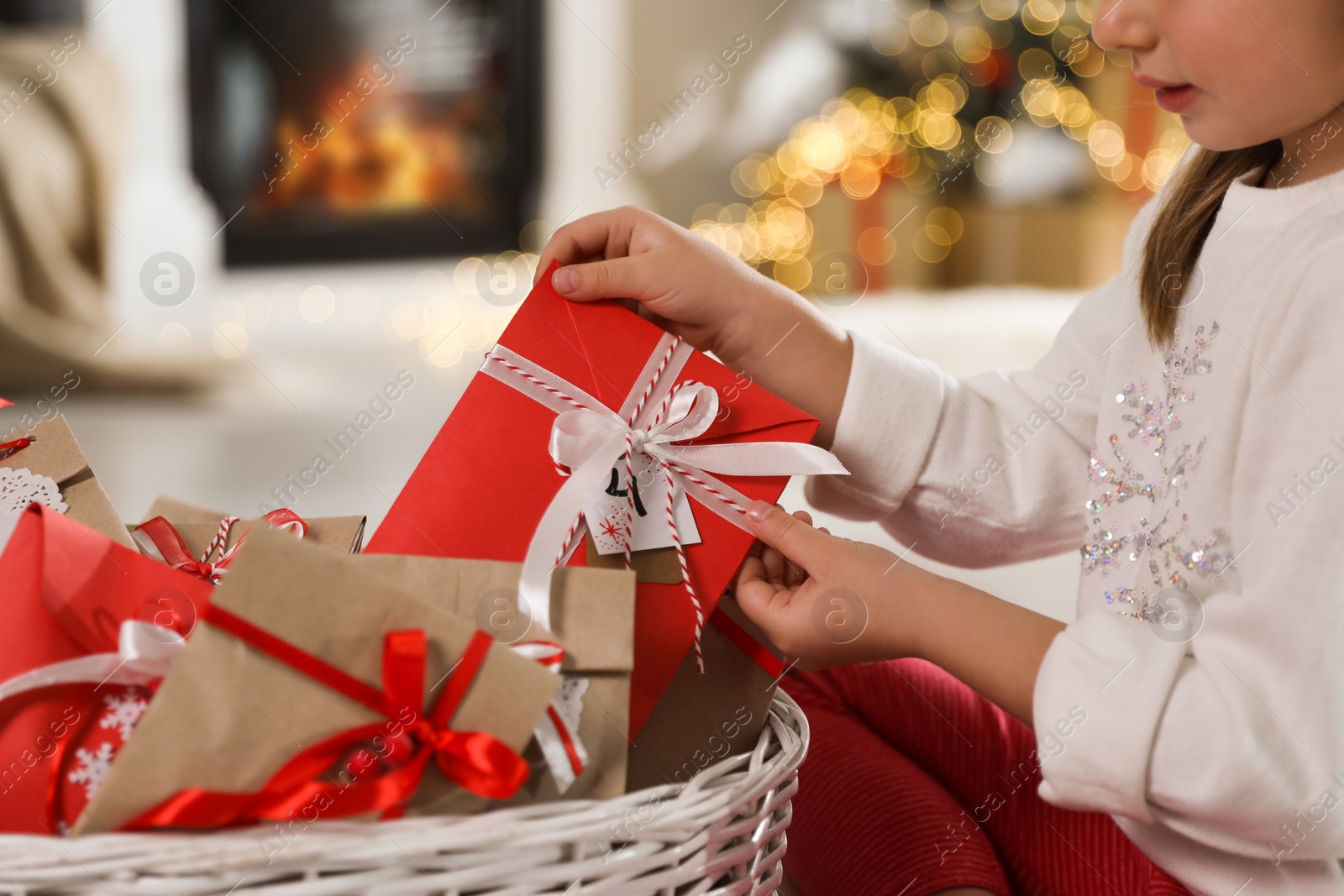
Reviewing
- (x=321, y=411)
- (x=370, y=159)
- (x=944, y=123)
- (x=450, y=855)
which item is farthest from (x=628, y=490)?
(x=370, y=159)

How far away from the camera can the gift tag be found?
1.83 feet

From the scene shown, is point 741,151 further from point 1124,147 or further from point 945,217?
point 1124,147

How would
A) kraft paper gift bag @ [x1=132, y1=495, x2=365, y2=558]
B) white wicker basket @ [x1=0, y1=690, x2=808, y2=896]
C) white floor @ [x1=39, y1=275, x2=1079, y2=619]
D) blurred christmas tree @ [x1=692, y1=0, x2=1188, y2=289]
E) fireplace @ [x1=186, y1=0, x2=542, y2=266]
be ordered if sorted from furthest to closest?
fireplace @ [x1=186, y1=0, x2=542, y2=266]
blurred christmas tree @ [x1=692, y1=0, x2=1188, y2=289]
white floor @ [x1=39, y1=275, x2=1079, y2=619]
kraft paper gift bag @ [x1=132, y1=495, x2=365, y2=558]
white wicker basket @ [x1=0, y1=690, x2=808, y2=896]

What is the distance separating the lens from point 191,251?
294 cm

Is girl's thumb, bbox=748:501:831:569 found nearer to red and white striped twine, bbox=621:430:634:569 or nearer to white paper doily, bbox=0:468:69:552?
red and white striped twine, bbox=621:430:634:569

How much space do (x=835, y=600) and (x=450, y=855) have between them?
8.8 inches

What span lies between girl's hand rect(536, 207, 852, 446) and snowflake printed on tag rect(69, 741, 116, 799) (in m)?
0.32

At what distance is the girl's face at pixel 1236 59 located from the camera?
0.51 m

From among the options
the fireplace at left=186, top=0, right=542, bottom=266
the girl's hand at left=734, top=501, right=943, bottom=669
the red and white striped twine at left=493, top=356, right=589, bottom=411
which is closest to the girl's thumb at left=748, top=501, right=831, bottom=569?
the girl's hand at left=734, top=501, right=943, bottom=669

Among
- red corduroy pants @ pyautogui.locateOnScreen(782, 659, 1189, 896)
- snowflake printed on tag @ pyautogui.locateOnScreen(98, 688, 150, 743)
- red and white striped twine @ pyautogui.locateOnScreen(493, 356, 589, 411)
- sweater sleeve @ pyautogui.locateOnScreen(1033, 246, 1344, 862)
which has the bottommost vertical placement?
red corduroy pants @ pyautogui.locateOnScreen(782, 659, 1189, 896)

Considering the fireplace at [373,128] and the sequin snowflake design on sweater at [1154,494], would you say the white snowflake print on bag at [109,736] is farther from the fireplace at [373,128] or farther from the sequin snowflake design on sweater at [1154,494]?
the fireplace at [373,128]

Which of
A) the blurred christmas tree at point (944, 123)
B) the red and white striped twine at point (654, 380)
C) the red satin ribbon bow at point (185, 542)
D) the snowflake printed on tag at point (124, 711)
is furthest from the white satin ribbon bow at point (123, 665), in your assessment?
the blurred christmas tree at point (944, 123)

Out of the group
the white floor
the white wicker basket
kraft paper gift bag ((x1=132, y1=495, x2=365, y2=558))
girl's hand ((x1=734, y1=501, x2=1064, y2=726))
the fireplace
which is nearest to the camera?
the white wicker basket

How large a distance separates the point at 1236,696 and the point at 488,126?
3085mm
